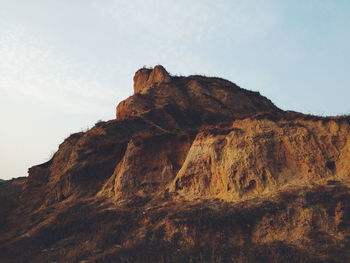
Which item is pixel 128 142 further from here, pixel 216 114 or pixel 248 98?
pixel 248 98

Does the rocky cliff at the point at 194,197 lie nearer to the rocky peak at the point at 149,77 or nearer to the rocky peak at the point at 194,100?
the rocky peak at the point at 194,100

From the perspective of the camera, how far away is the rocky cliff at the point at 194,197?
11961 mm

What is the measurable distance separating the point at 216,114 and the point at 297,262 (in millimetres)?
17688

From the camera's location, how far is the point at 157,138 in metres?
20.9

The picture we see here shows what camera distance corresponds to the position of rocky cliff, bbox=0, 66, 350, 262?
39.2ft

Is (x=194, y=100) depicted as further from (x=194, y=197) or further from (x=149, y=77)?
(x=194, y=197)

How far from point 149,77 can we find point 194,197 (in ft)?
66.8

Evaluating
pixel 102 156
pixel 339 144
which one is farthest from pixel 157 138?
pixel 339 144

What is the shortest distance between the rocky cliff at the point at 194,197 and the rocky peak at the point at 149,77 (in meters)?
7.51

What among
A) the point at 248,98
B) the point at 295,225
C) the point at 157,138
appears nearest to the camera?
the point at 295,225

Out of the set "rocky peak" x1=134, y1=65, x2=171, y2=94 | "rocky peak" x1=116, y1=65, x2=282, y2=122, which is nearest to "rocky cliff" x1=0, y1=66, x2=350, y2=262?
"rocky peak" x1=116, y1=65, x2=282, y2=122

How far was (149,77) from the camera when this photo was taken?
33.5 m

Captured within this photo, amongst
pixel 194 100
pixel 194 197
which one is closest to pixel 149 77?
pixel 194 100

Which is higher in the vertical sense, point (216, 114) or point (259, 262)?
point (216, 114)
